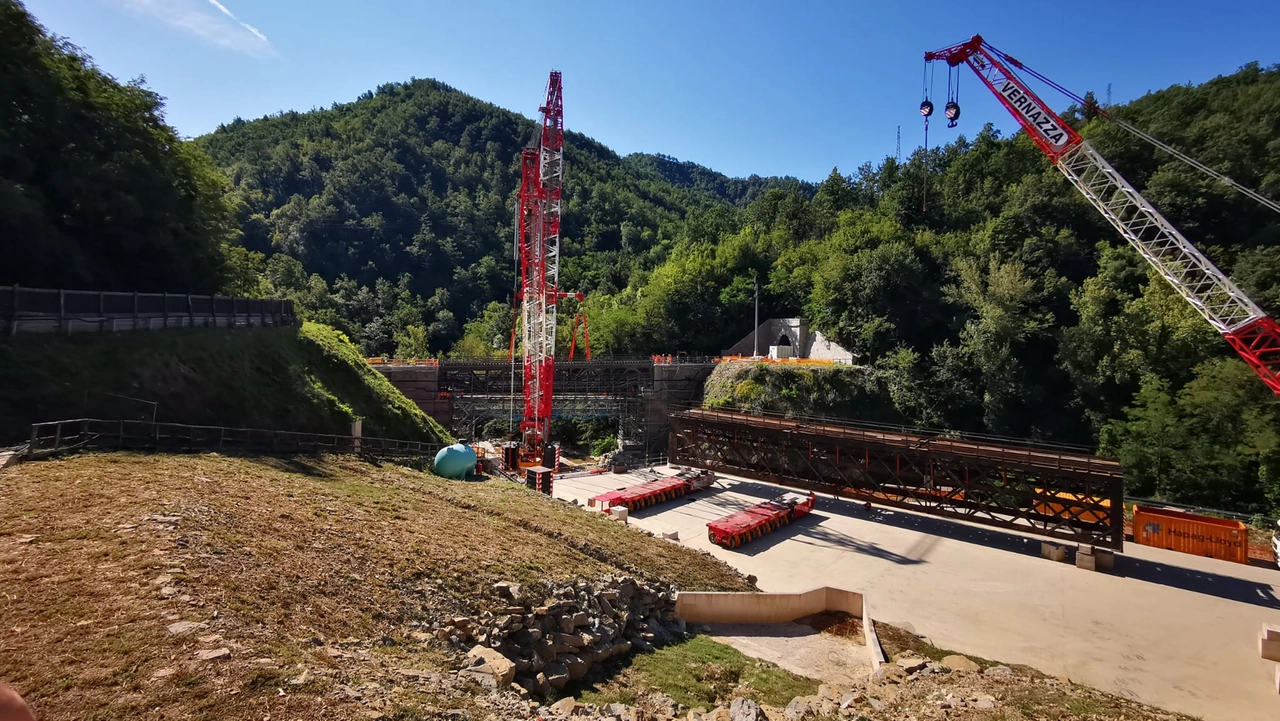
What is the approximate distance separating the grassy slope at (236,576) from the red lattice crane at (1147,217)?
3048cm

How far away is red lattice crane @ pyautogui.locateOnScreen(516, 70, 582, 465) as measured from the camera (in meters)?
39.4

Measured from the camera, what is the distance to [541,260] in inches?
1638

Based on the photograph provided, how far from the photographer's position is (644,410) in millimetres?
50000

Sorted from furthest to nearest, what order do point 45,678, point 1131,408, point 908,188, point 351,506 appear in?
point 908,188, point 1131,408, point 351,506, point 45,678

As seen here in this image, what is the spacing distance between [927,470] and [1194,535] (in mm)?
11566

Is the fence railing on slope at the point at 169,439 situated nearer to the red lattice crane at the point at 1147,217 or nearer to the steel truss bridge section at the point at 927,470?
the steel truss bridge section at the point at 927,470

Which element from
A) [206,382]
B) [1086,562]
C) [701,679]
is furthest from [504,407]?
[1086,562]

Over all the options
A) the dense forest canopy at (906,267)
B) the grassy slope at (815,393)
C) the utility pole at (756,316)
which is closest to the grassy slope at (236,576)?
the dense forest canopy at (906,267)

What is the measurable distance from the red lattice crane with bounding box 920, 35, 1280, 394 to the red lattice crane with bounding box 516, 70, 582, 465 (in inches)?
1037

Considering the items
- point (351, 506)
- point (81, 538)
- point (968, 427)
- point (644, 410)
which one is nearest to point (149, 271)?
point (351, 506)

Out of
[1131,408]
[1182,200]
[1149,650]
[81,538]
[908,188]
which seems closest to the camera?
[81,538]

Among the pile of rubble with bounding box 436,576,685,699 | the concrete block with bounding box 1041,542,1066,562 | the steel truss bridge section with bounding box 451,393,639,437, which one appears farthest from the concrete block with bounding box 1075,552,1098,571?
the steel truss bridge section with bounding box 451,393,639,437

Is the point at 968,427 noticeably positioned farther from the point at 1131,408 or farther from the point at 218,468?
the point at 218,468

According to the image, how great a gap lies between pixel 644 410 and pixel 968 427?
25.8 metres
